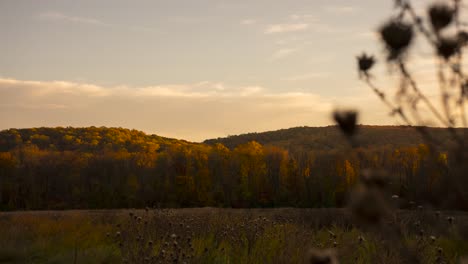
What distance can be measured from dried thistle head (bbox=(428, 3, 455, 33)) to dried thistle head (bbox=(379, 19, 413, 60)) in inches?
3.8

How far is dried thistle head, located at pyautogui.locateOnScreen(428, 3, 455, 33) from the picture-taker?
2306 mm

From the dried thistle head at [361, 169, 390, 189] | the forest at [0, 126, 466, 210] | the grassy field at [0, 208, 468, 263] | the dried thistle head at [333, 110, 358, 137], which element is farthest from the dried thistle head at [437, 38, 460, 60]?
the forest at [0, 126, 466, 210]

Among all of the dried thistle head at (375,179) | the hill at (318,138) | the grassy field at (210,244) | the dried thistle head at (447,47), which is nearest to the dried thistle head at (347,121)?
the dried thistle head at (375,179)

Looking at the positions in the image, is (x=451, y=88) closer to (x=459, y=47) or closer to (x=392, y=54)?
(x=459, y=47)

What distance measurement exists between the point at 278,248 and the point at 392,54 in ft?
20.2

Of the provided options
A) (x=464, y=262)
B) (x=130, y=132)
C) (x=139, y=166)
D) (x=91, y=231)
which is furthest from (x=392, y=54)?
(x=130, y=132)

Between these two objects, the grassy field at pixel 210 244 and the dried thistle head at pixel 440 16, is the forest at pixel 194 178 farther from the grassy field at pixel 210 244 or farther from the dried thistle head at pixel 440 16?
the dried thistle head at pixel 440 16

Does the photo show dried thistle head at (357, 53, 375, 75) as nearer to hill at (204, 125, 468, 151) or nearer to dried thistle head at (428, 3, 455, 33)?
dried thistle head at (428, 3, 455, 33)

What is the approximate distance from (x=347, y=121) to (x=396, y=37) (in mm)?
692

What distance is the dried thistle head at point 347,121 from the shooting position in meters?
1.75

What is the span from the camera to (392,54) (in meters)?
2.34

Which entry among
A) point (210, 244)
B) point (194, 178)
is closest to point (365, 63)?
point (210, 244)

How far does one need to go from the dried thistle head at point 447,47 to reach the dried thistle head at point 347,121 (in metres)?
0.75

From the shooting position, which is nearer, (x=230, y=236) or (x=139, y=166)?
(x=230, y=236)
